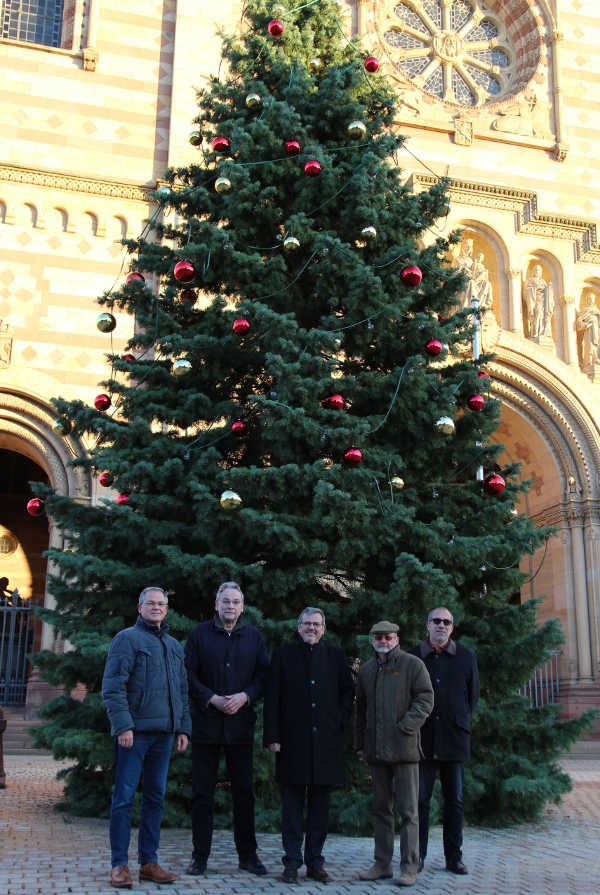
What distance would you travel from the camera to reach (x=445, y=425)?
26.0ft

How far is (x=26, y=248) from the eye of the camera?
1616 cm

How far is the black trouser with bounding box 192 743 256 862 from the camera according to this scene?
5.53 m

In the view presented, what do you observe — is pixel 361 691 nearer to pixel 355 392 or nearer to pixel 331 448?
pixel 331 448

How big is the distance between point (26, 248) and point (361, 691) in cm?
1268

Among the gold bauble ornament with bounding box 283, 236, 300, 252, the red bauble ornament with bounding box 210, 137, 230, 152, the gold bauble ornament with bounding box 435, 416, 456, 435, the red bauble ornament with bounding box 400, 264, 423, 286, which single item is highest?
the red bauble ornament with bounding box 210, 137, 230, 152

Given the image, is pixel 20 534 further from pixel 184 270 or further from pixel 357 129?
pixel 357 129

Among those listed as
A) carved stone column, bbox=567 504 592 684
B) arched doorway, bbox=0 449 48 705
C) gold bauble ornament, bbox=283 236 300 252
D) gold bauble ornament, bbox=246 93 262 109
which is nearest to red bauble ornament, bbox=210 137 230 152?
gold bauble ornament, bbox=246 93 262 109

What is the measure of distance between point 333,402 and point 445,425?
3.37 ft

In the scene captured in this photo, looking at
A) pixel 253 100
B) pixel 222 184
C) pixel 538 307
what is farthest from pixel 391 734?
pixel 538 307

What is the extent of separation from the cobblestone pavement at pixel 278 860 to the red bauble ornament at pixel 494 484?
9.69 feet

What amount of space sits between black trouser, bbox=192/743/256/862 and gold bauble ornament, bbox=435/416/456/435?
342cm

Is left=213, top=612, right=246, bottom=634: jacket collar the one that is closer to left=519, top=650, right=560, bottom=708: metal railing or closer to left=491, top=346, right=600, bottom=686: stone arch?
left=519, top=650, right=560, bottom=708: metal railing

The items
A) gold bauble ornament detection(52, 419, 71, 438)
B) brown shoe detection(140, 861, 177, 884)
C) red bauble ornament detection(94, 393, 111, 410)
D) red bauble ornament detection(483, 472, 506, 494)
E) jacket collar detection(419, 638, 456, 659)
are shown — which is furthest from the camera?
red bauble ornament detection(94, 393, 111, 410)

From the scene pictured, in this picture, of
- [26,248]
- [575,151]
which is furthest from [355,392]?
[575,151]
